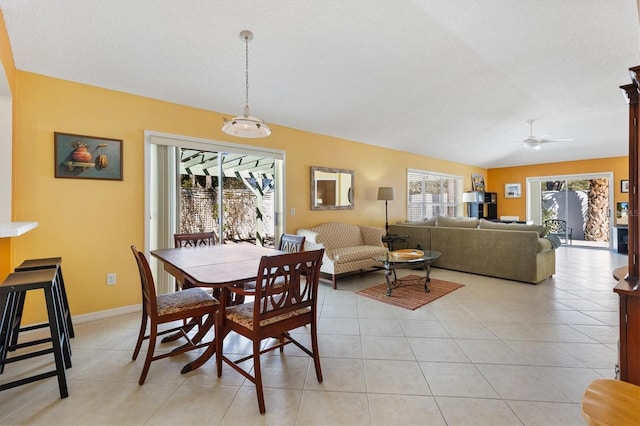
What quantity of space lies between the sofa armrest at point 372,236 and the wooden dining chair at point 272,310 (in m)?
3.27

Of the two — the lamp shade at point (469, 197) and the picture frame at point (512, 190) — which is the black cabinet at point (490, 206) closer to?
A: the picture frame at point (512, 190)

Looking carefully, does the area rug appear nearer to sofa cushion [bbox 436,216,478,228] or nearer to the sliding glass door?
sofa cushion [bbox 436,216,478,228]

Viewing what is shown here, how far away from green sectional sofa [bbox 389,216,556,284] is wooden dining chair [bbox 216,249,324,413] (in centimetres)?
374

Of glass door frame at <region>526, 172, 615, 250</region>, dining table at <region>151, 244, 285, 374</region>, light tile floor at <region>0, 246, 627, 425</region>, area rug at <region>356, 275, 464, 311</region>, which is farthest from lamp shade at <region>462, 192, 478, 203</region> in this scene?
dining table at <region>151, 244, 285, 374</region>

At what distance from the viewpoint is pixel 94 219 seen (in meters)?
2.91

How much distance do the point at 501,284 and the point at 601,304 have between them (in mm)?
1059

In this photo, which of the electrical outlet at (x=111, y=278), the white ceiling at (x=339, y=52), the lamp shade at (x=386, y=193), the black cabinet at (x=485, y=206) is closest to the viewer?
the white ceiling at (x=339, y=52)

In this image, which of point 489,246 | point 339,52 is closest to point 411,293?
point 489,246

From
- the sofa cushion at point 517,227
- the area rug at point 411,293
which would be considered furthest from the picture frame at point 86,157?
the sofa cushion at point 517,227

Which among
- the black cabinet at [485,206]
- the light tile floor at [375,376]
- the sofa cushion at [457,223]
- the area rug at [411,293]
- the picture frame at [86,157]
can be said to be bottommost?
the light tile floor at [375,376]

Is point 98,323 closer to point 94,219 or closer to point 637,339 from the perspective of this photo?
point 94,219

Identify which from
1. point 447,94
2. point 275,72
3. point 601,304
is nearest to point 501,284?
point 601,304

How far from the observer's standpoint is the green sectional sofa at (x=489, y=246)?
4109 millimetres

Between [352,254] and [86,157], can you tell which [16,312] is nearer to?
[86,157]
